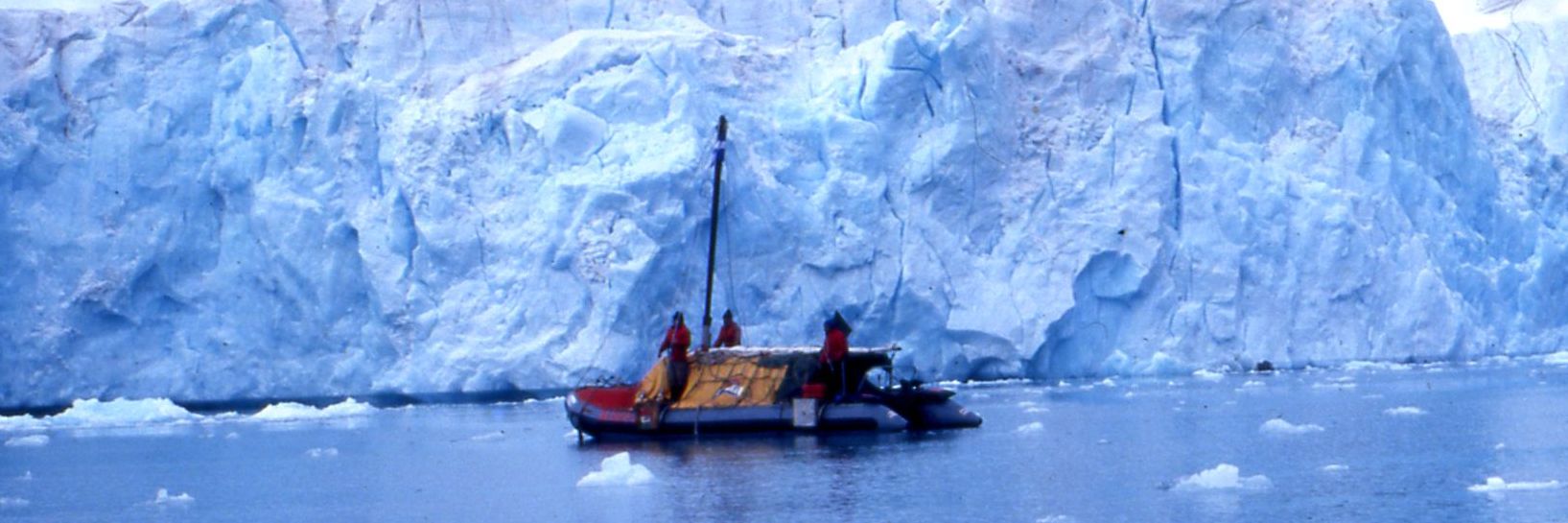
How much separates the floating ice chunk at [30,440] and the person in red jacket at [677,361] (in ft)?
19.6

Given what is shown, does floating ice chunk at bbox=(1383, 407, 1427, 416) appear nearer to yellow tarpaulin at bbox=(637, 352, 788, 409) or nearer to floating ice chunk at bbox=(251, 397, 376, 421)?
yellow tarpaulin at bbox=(637, 352, 788, 409)

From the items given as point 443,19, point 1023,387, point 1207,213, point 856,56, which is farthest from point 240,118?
point 1207,213

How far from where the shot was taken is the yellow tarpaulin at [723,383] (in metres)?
17.4

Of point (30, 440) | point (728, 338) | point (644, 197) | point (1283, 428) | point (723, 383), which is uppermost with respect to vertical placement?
point (644, 197)

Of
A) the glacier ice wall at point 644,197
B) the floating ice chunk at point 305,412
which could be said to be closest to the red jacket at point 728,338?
the glacier ice wall at point 644,197

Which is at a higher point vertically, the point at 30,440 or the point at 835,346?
the point at 835,346

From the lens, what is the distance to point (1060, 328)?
2381 cm

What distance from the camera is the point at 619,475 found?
13797mm

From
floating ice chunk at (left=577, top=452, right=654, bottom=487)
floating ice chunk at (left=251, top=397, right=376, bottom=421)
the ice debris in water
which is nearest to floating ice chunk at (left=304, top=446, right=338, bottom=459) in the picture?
floating ice chunk at (left=577, top=452, right=654, bottom=487)

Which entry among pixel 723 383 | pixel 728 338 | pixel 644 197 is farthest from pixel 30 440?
pixel 644 197

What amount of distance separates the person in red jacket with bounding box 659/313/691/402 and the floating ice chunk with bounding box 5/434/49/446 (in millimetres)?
5970

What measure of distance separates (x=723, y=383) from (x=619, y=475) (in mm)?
3801

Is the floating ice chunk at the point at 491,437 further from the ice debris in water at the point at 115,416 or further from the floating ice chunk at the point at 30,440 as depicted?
the ice debris in water at the point at 115,416

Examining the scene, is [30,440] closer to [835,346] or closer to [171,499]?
[171,499]
